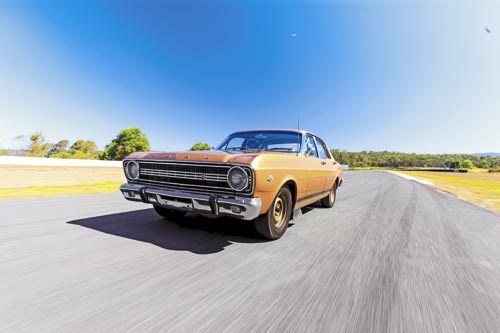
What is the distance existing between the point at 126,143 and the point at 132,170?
7739 cm

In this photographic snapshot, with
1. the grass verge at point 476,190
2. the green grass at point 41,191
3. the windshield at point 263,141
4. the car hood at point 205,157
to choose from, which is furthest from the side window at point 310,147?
the green grass at point 41,191

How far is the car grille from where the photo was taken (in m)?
2.72

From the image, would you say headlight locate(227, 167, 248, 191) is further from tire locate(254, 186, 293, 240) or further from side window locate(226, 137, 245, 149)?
side window locate(226, 137, 245, 149)

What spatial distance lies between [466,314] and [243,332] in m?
1.64

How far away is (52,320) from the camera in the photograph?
58.1 inches

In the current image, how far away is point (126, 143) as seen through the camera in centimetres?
7181

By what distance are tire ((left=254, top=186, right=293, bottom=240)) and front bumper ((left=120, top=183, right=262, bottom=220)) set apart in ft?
1.55

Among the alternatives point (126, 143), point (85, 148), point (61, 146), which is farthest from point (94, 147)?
point (126, 143)

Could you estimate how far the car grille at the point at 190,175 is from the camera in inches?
107

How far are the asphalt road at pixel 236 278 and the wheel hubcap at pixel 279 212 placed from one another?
1.05 ft

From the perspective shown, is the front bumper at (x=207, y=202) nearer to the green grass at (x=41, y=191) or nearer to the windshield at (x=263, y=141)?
the windshield at (x=263, y=141)

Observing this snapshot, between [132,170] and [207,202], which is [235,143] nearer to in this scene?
[132,170]

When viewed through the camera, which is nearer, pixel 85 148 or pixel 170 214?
pixel 170 214

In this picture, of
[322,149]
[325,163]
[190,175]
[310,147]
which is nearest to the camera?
[190,175]
